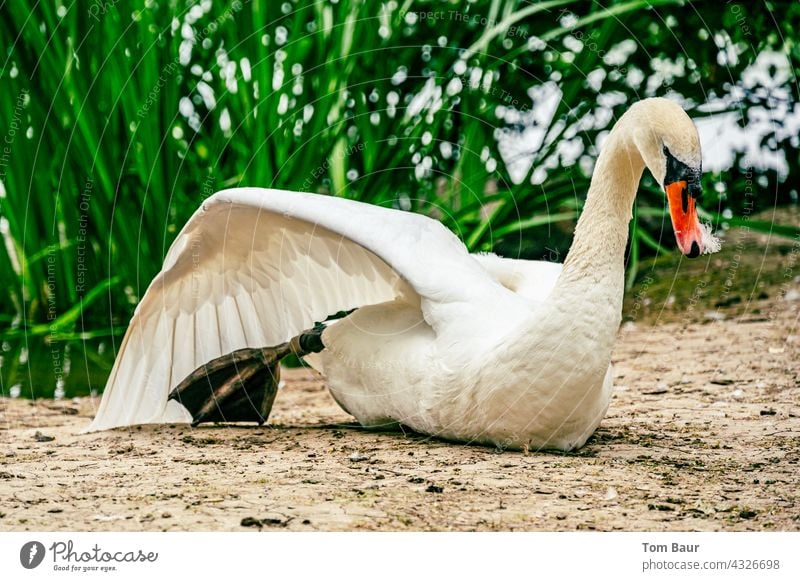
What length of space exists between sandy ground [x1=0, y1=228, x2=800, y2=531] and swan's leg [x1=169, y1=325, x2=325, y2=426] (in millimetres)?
62

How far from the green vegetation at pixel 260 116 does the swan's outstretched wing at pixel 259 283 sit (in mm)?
921

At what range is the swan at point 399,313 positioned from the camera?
7.70ft

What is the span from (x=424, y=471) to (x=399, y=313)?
23.7 inches

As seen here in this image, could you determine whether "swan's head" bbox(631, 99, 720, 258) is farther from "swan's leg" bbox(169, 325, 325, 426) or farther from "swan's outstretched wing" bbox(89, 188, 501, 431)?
"swan's leg" bbox(169, 325, 325, 426)

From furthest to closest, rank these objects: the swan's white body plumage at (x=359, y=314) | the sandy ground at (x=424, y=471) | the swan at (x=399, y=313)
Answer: the swan's white body plumage at (x=359, y=314), the swan at (x=399, y=313), the sandy ground at (x=424, y=471)

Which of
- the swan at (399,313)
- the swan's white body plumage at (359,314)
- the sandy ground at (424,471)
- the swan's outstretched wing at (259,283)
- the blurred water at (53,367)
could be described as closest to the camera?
the sandy ground at (424,471)

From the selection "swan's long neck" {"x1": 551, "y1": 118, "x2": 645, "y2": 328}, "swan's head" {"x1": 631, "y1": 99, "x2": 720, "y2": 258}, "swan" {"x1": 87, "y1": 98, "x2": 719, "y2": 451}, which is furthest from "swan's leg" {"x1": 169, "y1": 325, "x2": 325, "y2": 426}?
"swan's head" {"x1": 631, "y1": 99, "x2": 720, "y2": 258}

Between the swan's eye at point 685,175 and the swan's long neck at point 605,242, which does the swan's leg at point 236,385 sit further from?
the swan's eye at point 685,175

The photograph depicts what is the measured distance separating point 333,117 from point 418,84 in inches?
15.0

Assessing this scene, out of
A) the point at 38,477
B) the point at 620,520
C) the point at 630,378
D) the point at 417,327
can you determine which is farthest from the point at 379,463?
the point at 630,378

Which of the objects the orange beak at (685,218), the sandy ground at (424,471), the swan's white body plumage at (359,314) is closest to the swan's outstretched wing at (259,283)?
the swan's white body plumage at (359,314)

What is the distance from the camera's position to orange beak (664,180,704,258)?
2246 millimetres
